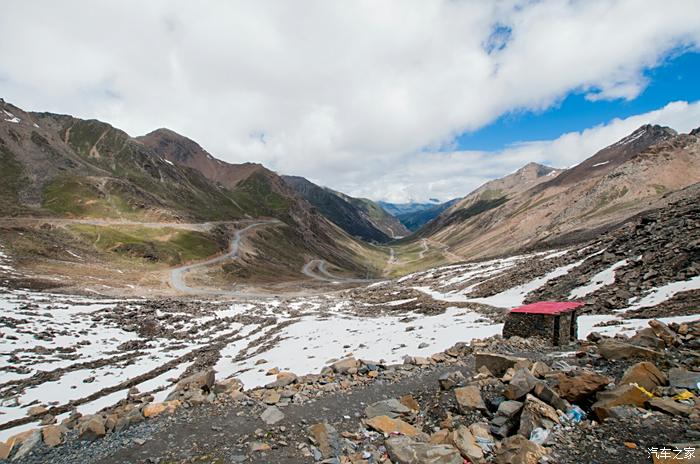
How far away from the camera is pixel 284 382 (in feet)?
50.0

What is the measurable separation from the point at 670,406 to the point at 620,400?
0.85 metres

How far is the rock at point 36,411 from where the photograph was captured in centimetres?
2083

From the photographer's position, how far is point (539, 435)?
7914 mm

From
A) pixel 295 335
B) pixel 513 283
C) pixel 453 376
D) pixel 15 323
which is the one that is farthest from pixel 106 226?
pixel 453 376

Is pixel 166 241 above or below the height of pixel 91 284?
above

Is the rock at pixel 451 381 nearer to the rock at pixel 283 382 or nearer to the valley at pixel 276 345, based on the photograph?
the valley at pixel 276 345

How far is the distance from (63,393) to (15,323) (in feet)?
49.5

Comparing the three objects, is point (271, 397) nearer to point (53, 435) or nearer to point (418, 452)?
point (418, 452)

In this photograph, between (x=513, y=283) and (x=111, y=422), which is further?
(x=513, y=283)

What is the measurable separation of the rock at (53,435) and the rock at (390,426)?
10111mm

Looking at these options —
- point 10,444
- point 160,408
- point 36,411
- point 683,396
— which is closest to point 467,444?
point 683,396

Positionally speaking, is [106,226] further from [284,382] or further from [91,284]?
[284,382]

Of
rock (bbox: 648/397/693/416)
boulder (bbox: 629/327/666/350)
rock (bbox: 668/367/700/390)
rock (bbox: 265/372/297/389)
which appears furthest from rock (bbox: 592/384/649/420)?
rock (bbox: 265/372/297/389)

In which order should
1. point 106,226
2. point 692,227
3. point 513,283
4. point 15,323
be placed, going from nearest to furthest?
point 692,227
point 15,323
point 513,283
point 106,226
